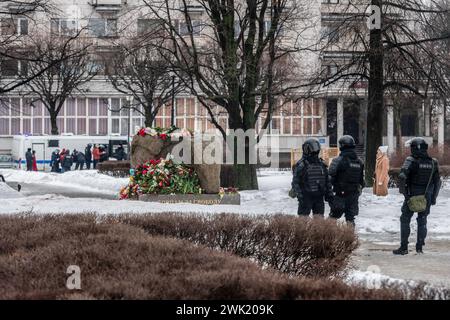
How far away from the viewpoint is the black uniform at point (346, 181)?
12570 mm

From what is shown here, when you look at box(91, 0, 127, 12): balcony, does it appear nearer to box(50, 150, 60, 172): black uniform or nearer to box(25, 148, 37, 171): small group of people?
box(25, 148, 37, 171): small group of people

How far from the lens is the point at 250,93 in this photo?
78.8 ft

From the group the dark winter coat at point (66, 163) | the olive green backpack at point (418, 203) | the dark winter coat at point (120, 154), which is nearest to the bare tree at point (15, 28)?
the dark winter coat at point (66, 163)

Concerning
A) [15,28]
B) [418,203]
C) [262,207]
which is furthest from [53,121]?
[418,203]

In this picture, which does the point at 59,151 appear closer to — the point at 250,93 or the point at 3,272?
the point at 250,93

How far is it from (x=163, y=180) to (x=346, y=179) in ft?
28.1

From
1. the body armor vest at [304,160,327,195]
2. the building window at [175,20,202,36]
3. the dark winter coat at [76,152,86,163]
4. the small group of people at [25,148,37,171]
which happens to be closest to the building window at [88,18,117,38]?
the building window at [175,20,202,36]

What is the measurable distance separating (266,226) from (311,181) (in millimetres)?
3980

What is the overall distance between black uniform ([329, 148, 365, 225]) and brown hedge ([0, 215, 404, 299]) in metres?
5.31

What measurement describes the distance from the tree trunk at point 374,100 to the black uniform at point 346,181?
32.3 ft

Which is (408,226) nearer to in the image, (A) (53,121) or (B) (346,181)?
(B) (346,181)

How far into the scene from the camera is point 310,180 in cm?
1247

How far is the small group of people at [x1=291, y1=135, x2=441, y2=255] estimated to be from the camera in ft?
40.7

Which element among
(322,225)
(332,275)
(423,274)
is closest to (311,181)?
(423,274)
